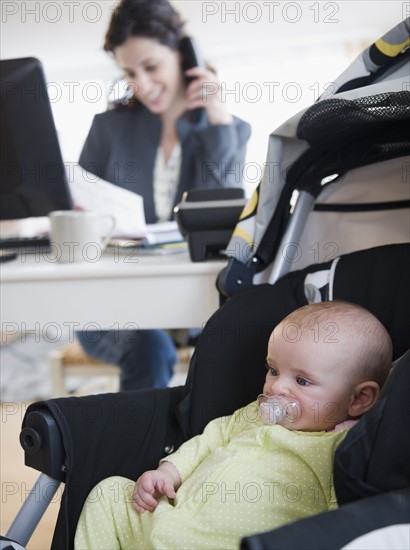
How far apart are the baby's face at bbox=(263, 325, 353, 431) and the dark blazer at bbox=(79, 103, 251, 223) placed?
4.98 ft

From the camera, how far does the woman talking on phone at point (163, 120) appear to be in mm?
2621

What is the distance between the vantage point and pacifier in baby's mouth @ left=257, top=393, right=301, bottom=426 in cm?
112

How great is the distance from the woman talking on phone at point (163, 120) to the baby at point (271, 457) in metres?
1.50

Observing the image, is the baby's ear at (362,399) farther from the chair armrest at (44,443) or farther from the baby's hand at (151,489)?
the chair armrest at (44,443)

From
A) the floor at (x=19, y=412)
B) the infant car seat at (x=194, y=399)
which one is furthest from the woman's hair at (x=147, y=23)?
the infant car seat at (x=194, y=399)

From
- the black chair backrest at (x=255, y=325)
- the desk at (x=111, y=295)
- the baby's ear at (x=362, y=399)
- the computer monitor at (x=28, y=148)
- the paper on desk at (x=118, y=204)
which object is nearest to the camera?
the baby's ear at (x=362, y=399)

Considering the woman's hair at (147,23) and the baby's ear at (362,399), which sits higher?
the woman's hair at (147,23)

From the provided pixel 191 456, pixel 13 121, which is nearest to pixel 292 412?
pixel 191 456

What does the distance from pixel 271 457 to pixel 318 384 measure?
5.1 inches

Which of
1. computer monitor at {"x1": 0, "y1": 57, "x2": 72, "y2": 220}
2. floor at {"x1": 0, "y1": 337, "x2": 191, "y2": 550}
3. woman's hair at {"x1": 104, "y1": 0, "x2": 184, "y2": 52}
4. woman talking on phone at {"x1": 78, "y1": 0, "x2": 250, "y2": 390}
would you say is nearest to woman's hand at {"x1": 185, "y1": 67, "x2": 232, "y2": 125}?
woman talking on phone at {"x1": 78, "y1": 0, "x2": 250, "y2": 390}

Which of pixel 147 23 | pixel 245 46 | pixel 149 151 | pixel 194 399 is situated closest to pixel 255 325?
pixel 194 399

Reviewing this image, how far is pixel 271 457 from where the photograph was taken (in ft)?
3.57

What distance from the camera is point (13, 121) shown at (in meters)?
1.69

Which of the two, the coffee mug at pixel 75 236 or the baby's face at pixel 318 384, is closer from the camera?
the baby's face at pixel 318 384
